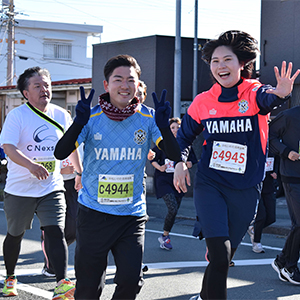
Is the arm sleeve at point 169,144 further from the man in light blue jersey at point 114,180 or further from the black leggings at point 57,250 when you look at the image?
the black leggings at point 57,250

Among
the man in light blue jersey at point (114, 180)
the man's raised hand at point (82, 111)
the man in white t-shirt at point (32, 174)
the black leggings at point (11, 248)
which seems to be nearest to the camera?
the man's raised hand at point (82, 111)

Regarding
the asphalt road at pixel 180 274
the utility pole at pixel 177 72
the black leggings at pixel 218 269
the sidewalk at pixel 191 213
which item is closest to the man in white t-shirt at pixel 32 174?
the asphalt road at pixel 180 274

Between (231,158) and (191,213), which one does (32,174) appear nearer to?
(231,158)

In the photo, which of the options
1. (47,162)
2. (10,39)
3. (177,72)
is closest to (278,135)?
(47,162)

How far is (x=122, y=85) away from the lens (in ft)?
11.9

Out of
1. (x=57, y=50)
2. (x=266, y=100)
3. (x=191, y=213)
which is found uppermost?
(x=57, y=50)

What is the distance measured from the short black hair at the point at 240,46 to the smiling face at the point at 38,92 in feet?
5.58

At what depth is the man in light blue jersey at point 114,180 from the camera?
346 cm

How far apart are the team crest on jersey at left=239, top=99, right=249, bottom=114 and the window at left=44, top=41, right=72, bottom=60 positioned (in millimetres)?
48261

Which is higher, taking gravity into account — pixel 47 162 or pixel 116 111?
pixel 116 111

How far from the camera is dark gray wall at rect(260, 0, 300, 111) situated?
13.6 meters

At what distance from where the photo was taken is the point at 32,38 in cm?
5075

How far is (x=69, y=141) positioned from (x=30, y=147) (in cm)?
154

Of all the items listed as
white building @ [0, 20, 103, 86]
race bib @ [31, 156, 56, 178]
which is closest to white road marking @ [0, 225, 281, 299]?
race bib @ [31, 156, 56, 178]
